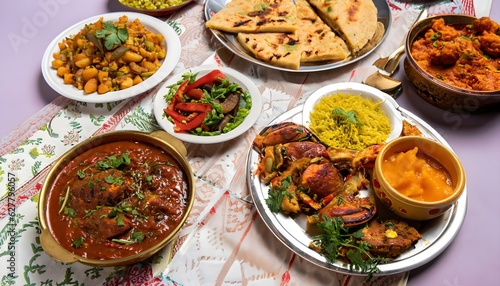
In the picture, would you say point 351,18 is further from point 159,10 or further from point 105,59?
point 105,59

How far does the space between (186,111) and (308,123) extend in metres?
0.67

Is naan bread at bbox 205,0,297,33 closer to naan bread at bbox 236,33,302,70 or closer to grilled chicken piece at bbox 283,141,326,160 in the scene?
naan bread at bbox 236,33,302,70

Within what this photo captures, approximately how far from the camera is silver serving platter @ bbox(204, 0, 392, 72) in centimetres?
255

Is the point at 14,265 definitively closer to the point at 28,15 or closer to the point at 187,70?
the point at 187,70

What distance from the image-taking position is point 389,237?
64.7 inches

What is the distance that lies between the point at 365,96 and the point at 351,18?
2.69ft

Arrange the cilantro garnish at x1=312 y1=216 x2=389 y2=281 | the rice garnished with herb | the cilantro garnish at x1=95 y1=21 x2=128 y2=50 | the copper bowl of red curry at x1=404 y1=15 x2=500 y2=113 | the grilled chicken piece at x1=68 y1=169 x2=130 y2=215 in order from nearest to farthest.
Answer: the cilantro garnish at x1=312 y1=216 x2=389 y2=281
the grilled chicken piece at x1=68 y1=169 x2=130 y2=215
the rice garnished with herb
the copper bowl of red curry at x1=404 y1=15 x2=500 y2=113
the cilantro garnish at x1=95 y1=21 x2=128 y2=50

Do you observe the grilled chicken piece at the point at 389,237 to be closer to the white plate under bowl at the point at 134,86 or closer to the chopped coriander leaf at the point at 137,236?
the chopped coriander leaf at the point at 137,236

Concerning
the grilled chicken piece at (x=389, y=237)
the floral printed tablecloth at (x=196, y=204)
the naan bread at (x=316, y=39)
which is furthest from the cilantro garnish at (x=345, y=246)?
the naan bread at (x=316, y=39)

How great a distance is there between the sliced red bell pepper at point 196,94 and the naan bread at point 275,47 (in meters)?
0.52

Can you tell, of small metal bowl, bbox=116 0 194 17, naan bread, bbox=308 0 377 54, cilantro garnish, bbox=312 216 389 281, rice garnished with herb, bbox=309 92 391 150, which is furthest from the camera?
small metal bowl, bbox=116 0 194 17

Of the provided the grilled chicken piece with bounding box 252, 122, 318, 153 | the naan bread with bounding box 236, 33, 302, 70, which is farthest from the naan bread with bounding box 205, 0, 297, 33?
the grilled chicken piece with bounding box 252, 122, 318, 153

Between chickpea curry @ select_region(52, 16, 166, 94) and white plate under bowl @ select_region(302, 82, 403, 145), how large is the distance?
972mm

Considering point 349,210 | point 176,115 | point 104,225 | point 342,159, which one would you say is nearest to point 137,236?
point 104,225
